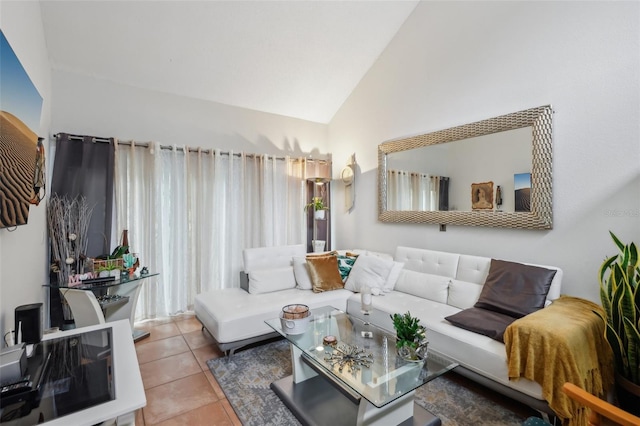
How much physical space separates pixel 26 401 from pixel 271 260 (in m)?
2.51

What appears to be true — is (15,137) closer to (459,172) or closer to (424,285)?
(424,285)

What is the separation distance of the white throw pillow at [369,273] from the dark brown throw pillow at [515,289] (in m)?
0.93

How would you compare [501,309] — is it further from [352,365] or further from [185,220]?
[185,220]

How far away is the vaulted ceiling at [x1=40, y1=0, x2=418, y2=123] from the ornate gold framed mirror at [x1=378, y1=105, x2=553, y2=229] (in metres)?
1.35

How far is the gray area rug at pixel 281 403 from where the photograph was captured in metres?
1.87

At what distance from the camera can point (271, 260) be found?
3.47 m

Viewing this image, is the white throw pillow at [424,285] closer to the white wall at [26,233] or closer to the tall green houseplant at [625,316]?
the tall green houseplant at [625,316]

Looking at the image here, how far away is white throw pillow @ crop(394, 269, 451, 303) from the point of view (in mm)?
2879

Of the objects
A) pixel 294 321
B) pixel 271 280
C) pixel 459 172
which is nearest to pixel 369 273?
pixel 271 280

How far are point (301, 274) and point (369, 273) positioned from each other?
764 mm

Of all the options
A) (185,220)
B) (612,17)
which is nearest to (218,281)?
(185,220)

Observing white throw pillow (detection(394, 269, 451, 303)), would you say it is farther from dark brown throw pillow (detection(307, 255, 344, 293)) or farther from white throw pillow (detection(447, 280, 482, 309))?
dark brown throw pillow (detection(307, 255, 344, 293))

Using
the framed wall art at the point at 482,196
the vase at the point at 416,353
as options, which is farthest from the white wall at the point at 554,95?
the vase at the point at 416,353

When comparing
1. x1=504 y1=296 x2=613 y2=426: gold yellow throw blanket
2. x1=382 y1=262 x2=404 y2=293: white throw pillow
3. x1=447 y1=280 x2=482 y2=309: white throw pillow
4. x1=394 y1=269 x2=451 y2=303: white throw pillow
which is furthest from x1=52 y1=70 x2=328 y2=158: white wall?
x1=504 y1=296 x2=613 y2=426: gold yellow throw blanket
